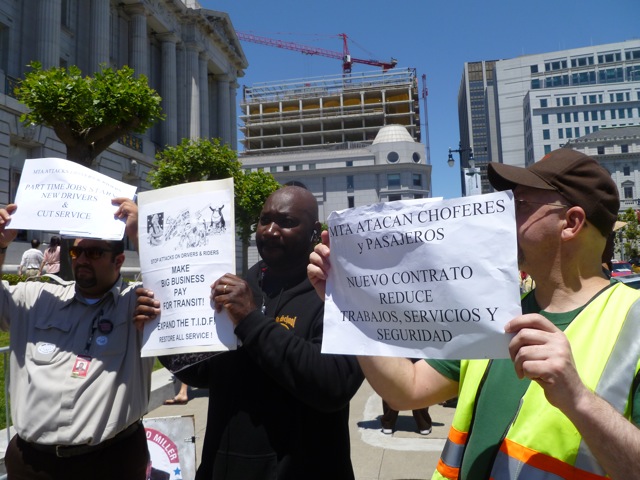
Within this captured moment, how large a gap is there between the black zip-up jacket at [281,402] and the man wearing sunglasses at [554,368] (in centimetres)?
29

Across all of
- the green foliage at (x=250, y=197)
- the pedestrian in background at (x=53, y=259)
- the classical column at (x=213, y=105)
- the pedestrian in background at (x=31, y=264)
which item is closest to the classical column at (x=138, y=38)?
the green foliage at (x=250, y=197)

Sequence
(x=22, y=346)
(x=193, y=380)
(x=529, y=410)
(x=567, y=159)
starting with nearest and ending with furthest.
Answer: (x=529, y=410)
(x=567, y=159)
(x=193, y=380)
(x=22, y=346)

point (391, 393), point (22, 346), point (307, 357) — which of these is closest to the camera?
point (391, 393)

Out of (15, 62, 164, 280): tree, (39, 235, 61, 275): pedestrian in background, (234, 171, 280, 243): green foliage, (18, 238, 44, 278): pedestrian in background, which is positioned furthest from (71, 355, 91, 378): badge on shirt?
(234, 171, 280, 243): green foliage

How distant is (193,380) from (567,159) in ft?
6.32

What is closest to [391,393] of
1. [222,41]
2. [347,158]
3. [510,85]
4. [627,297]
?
[627,297]

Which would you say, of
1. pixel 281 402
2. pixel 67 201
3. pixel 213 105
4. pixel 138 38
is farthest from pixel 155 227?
pixel 213 105

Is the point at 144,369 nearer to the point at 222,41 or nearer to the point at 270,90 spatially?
the point at 222,41

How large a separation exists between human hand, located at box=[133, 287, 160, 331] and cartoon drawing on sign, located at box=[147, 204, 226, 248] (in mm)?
243

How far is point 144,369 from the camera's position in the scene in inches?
108

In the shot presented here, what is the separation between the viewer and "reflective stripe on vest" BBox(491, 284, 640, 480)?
4.48 ft

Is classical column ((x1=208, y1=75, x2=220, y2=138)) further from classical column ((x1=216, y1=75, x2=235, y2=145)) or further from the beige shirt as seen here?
the beige shirt

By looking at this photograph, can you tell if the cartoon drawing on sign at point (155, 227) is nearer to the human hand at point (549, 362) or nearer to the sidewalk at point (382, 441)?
the human hand at point (549, 362)

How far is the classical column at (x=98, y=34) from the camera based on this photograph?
29.5 metres
